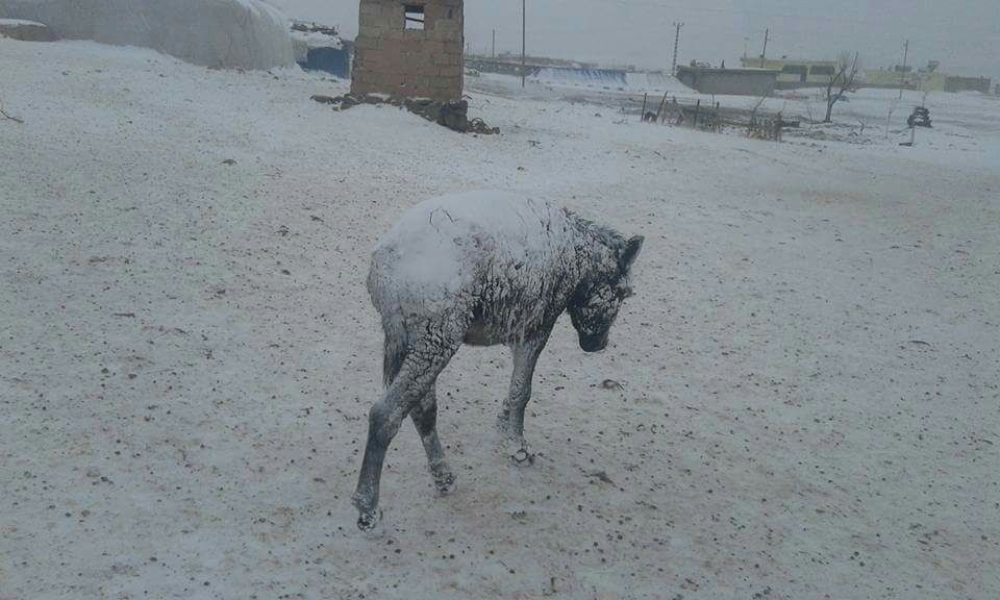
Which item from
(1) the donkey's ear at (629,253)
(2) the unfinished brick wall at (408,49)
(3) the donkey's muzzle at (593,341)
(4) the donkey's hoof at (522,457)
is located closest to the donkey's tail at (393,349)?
(4) the donkey's hoof at (522,457)

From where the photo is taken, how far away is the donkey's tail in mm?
4020

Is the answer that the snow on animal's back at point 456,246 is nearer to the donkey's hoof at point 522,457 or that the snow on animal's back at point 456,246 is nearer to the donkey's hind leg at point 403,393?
the donkey's hind leg at point 403,393

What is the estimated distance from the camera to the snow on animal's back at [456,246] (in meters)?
3.93

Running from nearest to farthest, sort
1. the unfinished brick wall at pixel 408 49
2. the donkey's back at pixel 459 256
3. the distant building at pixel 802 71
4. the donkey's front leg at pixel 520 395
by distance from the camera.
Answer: the donkey's back at pixel 459 256, the donkey's front leg at pixel 520 395, the unfinished brick wall at pixel 408 49, the distant building at pixel 802 71

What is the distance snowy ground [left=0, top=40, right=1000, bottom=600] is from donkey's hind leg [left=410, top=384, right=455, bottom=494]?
0.12m

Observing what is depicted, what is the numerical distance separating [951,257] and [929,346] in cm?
440

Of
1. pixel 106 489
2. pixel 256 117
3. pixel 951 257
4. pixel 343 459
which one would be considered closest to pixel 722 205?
pixel 951 257

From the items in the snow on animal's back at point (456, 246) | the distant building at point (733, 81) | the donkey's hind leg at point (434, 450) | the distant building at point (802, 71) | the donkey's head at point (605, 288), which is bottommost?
the donkey's hind leg at point (434, 450)

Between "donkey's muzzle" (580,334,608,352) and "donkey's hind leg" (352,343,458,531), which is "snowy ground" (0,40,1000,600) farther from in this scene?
"donkey's muzzle" (580,334,608,352)

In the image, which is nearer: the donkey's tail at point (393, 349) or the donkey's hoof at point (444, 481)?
the donkey's tail at point (393, 349)

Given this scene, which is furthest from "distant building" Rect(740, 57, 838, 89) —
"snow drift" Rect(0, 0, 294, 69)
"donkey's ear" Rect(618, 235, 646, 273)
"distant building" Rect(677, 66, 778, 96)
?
"donkey's ear" Rect(618, 235, 646, 273)

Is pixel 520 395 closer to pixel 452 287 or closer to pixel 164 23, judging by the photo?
pixel 452 287

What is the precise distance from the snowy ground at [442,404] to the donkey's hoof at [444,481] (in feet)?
0.28

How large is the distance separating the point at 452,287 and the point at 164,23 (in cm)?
2028
